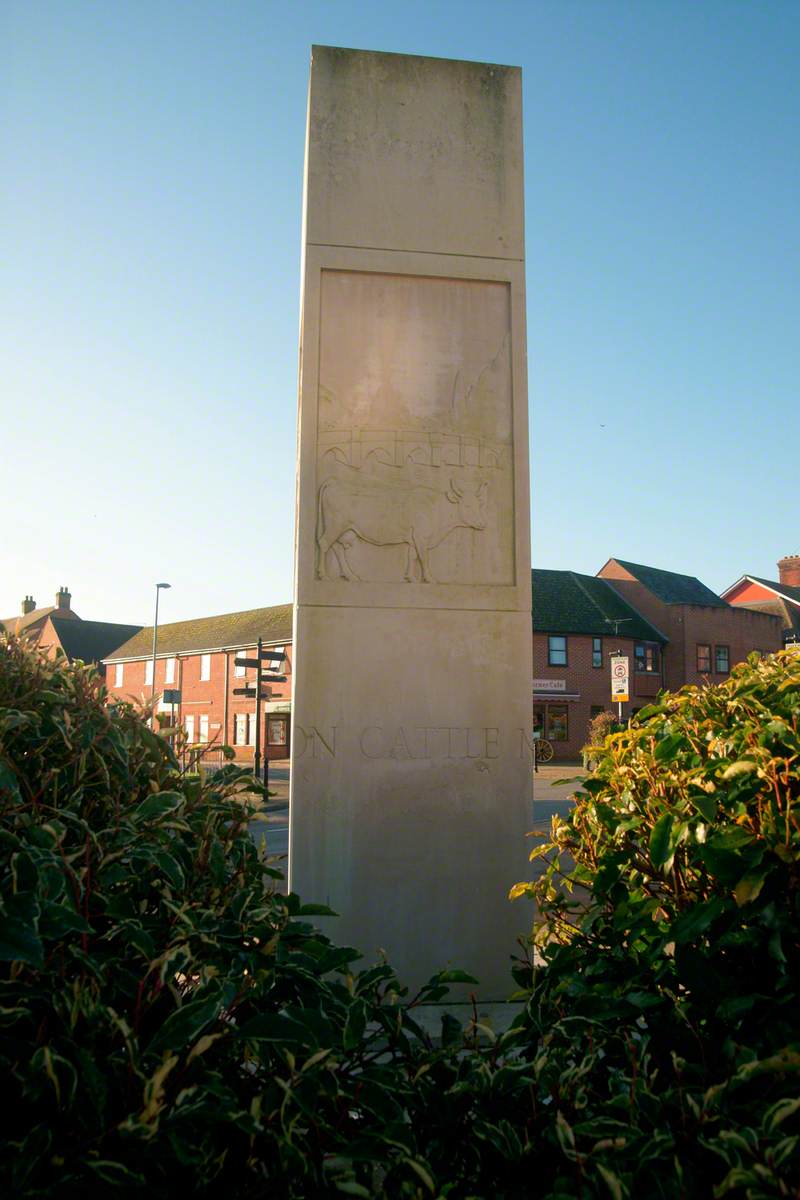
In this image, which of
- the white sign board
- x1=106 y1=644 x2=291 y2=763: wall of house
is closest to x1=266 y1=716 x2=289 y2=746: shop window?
x1=106 y1=644 x2=291 y2=763: wall of house

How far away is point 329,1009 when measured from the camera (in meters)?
1.83

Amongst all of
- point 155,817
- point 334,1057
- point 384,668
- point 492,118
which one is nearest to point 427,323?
point 492,118

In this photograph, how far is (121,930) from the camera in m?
1.60

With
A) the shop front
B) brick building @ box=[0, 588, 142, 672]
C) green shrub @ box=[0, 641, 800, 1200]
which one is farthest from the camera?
brick building @ box=[0, 588, 142, 672]

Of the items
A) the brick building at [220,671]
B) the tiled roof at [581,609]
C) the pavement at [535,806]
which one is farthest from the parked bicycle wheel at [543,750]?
the brick building at [220,671]

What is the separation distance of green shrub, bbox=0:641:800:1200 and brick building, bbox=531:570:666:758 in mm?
39248

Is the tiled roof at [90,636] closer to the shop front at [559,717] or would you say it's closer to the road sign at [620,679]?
the shop front at [559,717]

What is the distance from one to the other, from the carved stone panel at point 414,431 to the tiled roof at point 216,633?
131 feet

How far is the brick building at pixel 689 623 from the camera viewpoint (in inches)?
1829

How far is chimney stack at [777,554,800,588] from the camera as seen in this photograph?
5891 centimetres

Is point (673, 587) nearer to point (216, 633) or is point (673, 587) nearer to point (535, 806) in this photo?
point (216, 633)

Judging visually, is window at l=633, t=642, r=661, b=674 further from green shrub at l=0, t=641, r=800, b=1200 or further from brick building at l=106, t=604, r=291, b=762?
green shrub at l=0, t=641, r=800, b=1200

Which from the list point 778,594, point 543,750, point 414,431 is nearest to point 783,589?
point 778,594

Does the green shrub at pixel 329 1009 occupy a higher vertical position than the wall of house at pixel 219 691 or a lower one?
lower
